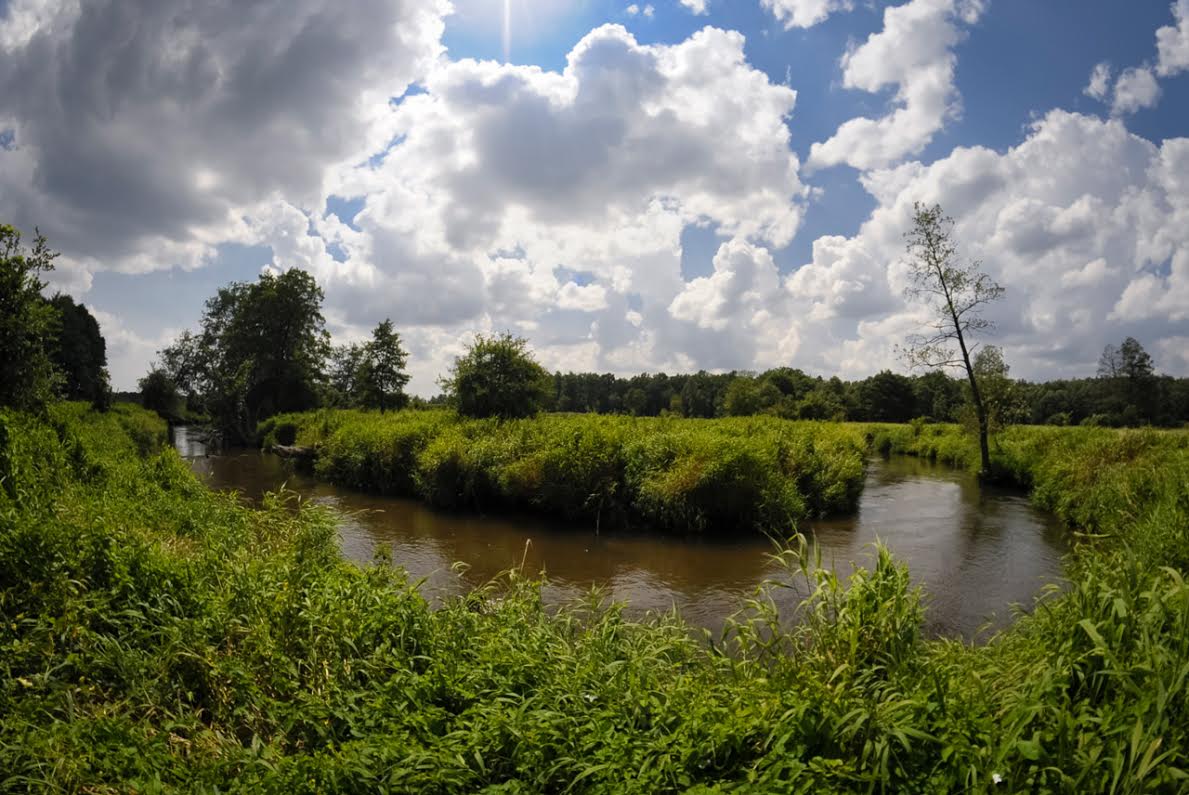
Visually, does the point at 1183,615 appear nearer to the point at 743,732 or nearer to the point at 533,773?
the point at 743,732

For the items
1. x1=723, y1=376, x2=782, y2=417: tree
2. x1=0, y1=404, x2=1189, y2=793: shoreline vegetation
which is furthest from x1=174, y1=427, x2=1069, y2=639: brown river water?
x1=723, y1=376, x2=782, y2=417: tree

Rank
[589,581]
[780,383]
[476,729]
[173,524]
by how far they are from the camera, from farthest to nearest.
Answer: [780,383] → [589,581] → [173,524] → [476,729]

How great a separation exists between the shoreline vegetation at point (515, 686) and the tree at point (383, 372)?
28567 mm

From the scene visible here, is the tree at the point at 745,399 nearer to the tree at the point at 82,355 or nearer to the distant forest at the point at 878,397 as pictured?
the distant forest at the point at 878,397

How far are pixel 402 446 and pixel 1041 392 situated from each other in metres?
85.0

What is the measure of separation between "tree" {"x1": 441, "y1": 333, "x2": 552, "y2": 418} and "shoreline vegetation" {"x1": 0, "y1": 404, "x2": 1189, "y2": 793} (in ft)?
50.0

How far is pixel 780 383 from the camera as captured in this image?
7469 centimetres

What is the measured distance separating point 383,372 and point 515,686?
112 ft

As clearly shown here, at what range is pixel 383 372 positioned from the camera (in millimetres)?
36219

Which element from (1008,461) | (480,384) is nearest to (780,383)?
(1008,461)

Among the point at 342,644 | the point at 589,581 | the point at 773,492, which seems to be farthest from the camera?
the point at 773,492

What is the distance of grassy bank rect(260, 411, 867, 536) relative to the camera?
13648 mm

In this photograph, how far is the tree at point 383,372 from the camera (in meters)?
36.0

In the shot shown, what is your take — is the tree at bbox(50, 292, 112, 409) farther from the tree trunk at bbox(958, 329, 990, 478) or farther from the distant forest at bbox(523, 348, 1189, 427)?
the tree trunk at bbox(958, 329, 990, 478)
